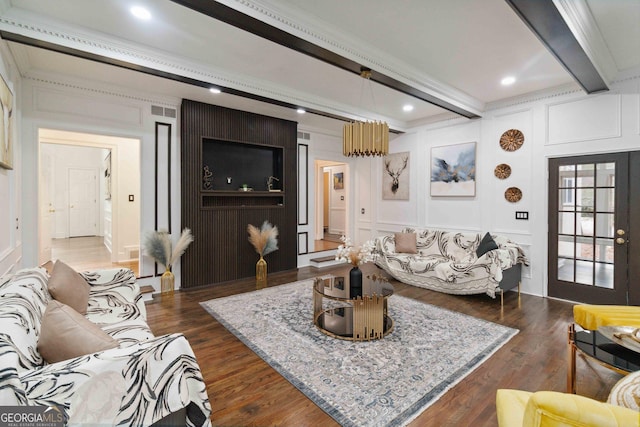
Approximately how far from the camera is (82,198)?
928cm

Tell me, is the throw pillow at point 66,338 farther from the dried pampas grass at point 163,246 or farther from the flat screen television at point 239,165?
the flat screen television at point 239,165

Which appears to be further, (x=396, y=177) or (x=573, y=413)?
(x=396, y=177)

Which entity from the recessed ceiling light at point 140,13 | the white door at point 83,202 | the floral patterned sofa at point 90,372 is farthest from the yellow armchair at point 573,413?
the white door at point 83,202

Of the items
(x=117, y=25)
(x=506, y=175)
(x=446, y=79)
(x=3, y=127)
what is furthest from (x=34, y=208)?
(x=506, y=175)

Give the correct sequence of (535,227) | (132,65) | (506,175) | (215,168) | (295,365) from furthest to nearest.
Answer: (215,168) < (506,175) < (535,227) < (132,65) < (295,365)

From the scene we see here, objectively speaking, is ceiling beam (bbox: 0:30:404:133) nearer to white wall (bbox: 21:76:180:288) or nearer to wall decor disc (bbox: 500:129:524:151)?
white wall (bbox: 21:76:180:288)

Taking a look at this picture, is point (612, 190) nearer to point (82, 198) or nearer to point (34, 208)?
point (34, 208)

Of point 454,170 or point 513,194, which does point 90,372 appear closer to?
point 513,194

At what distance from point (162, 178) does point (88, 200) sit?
683 centimetres

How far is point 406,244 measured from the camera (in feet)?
17.9

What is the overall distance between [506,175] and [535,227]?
92cm

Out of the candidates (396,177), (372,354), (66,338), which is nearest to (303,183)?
(396,177)

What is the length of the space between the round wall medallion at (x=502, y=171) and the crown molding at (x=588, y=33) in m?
1.54

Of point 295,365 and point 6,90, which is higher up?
point 6,90
